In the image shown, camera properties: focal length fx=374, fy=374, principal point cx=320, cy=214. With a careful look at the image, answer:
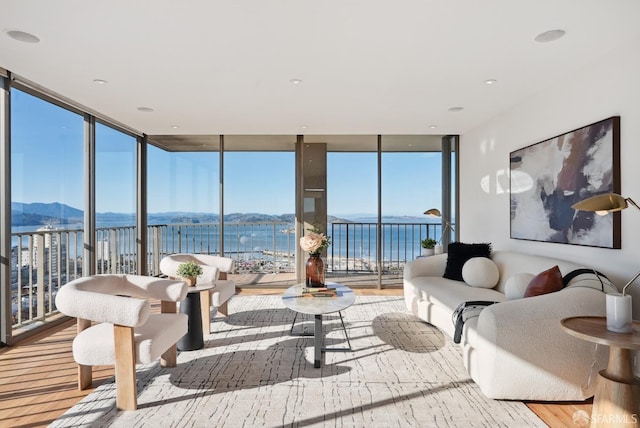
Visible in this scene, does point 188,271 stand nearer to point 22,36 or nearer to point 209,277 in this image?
point 209,277

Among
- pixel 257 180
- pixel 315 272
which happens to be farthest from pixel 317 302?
pixel 257 180

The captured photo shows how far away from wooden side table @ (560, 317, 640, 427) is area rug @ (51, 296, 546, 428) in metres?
0.40

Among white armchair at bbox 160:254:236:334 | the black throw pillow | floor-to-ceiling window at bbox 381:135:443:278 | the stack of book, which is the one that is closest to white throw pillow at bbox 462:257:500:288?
the black throw pillow

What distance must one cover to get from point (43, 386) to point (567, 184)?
4.44 m

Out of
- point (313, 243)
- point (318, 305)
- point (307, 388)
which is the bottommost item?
point (307, 388)

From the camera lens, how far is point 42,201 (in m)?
3.93

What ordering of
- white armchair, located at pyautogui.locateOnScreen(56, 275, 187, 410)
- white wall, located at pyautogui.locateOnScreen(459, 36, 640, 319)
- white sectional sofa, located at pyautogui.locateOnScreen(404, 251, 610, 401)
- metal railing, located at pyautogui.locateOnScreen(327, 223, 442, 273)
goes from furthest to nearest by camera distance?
metal railing, located at pyautogui.locateOnScreen(327, 223, 442, 273) < white wall, located at pyautogui.locateOnScreen(459, 36, 640, 319) < white sectional sofa, located at pyautogui.locateOnScreen(404, 251, 610, 401) < white armchair, located at pyautogui.locateOnScreen(56, 275, 187, 410)

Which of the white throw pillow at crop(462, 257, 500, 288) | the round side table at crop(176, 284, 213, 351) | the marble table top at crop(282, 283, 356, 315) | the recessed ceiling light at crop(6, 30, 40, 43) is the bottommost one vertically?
the round side table at crop(176, 284, 213, 351)

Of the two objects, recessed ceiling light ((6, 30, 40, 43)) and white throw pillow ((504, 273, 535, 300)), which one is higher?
recessed ceiling light ((6, 30, 40, 43))

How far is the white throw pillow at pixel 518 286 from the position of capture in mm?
2980

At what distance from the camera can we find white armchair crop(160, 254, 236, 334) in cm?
378

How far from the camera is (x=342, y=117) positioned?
16.0 feet

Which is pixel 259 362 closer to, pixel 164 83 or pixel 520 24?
pixel 164 83

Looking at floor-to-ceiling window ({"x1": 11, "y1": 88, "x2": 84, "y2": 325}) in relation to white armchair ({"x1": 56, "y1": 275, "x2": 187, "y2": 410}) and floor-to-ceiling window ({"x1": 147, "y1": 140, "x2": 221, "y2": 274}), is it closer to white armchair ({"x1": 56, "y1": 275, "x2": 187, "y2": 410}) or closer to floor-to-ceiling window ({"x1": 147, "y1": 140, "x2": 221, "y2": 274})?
floor-to-ceiling window ({"x1": 147, "y1": 140, "x2": 221, "y2": 274})
